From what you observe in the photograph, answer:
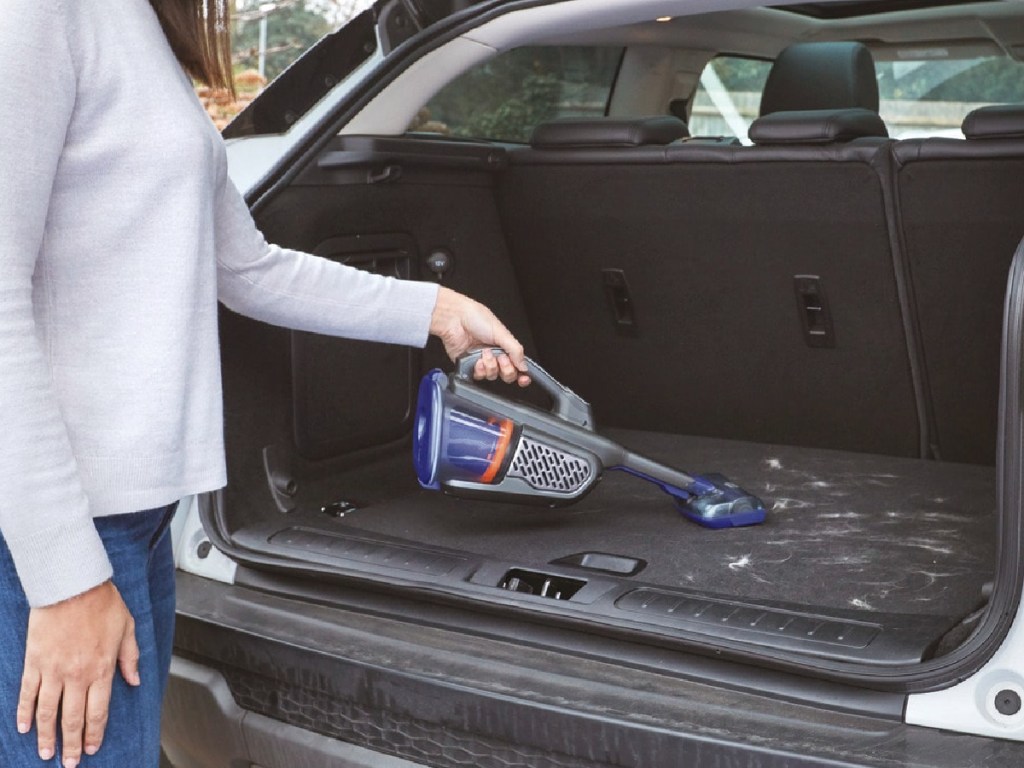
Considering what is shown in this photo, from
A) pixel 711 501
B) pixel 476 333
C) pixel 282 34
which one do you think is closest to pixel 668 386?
pixel 711 501

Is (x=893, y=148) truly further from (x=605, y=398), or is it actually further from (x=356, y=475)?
(x=356, y=475)

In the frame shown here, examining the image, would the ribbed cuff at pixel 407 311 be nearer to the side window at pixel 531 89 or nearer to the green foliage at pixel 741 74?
the side window at pixel 531 89

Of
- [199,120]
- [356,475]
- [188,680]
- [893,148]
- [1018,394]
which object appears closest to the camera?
[199,120]

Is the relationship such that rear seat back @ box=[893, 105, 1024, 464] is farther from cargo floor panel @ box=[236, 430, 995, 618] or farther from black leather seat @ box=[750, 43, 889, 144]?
black leather seat @ box=[750, 43, 889, 144]

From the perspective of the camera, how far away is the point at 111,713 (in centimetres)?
126

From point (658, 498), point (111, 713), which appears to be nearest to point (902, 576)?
point (658, 498)

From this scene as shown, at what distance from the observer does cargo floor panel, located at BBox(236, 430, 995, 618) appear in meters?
1.95

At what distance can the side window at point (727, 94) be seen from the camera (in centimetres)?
405

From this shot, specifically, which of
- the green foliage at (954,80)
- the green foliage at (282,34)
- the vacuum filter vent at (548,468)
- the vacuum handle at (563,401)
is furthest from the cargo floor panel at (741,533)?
the green foliage at (282,34)

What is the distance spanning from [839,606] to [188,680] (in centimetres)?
106

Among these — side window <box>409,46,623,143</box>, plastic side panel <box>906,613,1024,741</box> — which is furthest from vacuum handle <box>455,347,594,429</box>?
side window <box>409,46,623,143</box>

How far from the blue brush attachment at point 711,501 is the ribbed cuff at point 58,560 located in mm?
1309

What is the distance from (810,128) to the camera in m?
2.38

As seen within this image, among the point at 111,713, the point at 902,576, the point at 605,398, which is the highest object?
the point at 111,713
